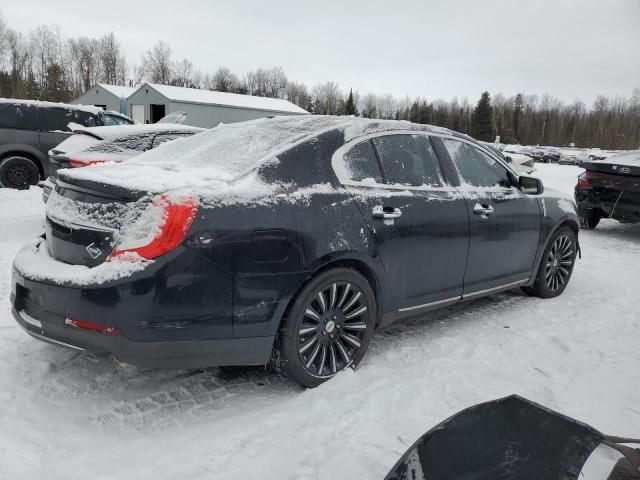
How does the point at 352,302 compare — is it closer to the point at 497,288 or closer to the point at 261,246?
the point at 261,246

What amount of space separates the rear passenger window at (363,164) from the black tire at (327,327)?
62cm

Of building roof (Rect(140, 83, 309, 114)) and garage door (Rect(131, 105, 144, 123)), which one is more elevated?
building roof (Rect(140, 83, 309, 114))

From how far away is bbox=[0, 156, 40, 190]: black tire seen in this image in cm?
906

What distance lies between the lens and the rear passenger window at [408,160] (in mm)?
3449

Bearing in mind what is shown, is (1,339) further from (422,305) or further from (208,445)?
(422,305)

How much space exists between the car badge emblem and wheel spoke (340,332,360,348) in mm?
1471

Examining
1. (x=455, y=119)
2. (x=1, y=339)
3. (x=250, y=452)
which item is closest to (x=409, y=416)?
(x=250, y=452)

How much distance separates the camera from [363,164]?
10.8 ft

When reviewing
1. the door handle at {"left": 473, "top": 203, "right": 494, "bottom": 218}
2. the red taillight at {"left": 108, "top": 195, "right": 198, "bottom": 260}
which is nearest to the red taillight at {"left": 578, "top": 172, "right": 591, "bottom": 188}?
the door handle at {"left": 473, "top": 203, "right": 494, "bottom": 218}

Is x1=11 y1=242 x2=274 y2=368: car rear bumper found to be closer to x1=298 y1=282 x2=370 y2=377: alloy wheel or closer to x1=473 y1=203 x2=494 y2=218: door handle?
x1=298 y1=282 x2=370 y2=377: alloy wheel

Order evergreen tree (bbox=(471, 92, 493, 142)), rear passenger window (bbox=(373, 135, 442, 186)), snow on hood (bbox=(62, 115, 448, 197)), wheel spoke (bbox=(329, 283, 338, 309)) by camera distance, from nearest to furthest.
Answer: snow on hood (bbox=(62, 115, 448, 197)), wheel spoke (bbox=(329, 283, 338, 309)), rear passenger window (bbox=(373, 135, 442, 186)), evergreen tree (bbox=(471, 92, 493, 142))

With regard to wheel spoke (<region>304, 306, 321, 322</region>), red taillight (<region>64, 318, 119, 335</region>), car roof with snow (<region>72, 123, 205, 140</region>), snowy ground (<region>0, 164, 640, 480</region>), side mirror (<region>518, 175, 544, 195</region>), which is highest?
car roof with snow (<region>72, 123, 205, 140</region>)

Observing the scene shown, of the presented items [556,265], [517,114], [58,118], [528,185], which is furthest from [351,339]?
[517,114]

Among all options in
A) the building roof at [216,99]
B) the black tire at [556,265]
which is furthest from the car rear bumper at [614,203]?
the building roof at [216,99]
